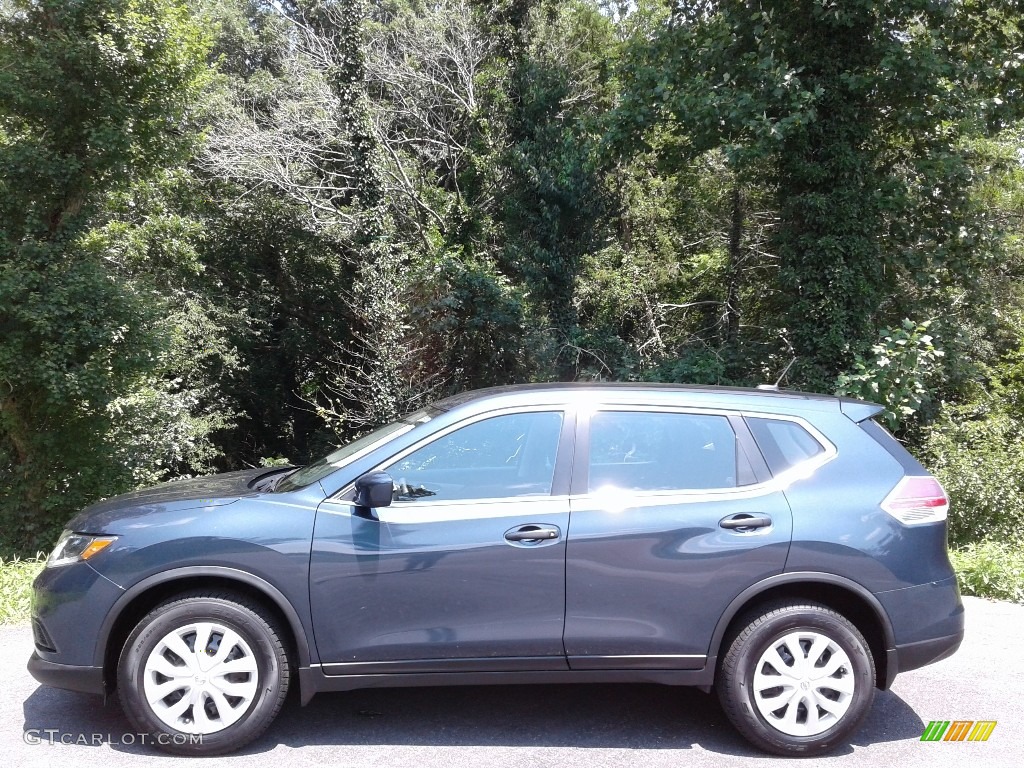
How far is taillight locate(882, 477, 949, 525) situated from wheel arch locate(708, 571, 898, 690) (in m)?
0.41

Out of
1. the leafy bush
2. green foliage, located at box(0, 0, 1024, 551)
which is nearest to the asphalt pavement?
green foliage, located at box(0, 0, 1024, 551)

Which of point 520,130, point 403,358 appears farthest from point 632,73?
point 403,358

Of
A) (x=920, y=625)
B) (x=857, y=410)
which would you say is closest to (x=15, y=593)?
(x=857, y=410)

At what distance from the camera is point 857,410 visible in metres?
4.29

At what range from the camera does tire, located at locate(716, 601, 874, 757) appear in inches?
151

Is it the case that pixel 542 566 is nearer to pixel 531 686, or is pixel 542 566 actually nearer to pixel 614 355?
pixel 531 686

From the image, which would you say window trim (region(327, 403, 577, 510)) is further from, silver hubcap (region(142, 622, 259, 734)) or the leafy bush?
the leafy bush

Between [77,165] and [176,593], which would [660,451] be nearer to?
[176,593]

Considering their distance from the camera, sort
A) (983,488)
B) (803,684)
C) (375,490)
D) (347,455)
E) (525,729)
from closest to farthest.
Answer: (375,490) → (803,684) → (525,729) → (347,455) → (983,488)

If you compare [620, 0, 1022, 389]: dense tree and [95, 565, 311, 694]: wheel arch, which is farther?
[620, 0, 1022, 389]: dense tree

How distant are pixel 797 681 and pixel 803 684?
29 millimetres

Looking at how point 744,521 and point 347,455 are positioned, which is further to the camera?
point 347,455

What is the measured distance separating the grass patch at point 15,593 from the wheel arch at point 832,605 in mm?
4052

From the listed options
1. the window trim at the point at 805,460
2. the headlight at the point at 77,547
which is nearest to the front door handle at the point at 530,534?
Result: the window trim at the point at 805,460
